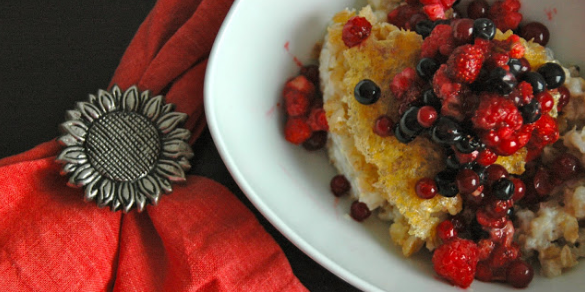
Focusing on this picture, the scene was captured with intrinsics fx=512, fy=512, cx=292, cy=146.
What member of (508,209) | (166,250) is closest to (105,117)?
(166,250)

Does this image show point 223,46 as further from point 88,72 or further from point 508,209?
point 508,209

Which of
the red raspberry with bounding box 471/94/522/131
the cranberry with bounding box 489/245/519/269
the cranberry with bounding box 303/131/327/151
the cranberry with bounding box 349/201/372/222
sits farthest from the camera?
the cranberry with bounding box 303/131/327/151

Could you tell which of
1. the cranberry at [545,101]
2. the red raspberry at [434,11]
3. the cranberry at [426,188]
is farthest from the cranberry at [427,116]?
the red raspberry at [434,11]

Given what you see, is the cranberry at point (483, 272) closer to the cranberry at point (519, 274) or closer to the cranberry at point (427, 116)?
the cranberry at point (519, 274)

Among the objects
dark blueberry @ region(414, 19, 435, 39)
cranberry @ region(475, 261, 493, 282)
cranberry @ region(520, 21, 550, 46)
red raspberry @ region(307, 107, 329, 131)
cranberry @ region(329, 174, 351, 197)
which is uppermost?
dark blueberry @ region(414, 19, 435, 39)

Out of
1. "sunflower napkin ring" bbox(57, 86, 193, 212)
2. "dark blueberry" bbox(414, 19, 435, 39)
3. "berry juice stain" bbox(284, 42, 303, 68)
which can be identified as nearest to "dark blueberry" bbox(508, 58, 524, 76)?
"dark blueberry" bbox(414, 19, 435, 39)

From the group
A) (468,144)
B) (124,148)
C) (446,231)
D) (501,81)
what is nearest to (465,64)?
(501,81)

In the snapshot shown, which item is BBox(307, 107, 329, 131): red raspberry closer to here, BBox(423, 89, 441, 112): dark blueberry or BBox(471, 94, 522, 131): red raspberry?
BBox(423, 89, 441, 112): dark blueberry
